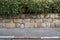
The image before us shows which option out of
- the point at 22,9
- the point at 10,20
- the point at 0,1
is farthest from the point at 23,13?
the point at 0,1

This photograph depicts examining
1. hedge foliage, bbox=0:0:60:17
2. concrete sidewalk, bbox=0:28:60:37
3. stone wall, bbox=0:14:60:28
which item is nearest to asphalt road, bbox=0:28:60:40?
concrete sidewalk, bbox=0:28:60:37

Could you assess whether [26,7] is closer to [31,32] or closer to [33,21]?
[33,21]

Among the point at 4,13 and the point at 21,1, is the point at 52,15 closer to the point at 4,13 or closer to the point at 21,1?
the point at 21,1

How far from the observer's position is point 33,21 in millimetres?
9391

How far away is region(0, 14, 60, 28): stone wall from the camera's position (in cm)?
933

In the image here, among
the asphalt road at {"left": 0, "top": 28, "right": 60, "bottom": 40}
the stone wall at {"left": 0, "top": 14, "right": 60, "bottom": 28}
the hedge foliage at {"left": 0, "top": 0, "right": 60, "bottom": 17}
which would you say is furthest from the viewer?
the stone wall at {"left": 0, "top": 14, "right": 60, "bottom": 28}

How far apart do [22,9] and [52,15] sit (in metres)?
1.68

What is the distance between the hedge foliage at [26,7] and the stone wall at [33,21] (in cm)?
28

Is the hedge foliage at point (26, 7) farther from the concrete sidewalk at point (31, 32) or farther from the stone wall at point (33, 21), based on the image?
the concrete sidewalk at point (31, 32)

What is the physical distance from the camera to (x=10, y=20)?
30.6 feet

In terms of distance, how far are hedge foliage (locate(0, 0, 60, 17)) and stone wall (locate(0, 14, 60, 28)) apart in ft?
0.91

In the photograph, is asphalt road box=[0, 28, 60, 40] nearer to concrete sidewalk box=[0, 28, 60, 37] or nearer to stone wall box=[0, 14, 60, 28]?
concrete sidewalk box=[0, 28, 60, 37]

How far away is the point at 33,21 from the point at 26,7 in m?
0.86

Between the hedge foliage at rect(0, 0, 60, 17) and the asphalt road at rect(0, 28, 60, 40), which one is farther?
the hedge foliage at rect(0, 0, 60, 17)
